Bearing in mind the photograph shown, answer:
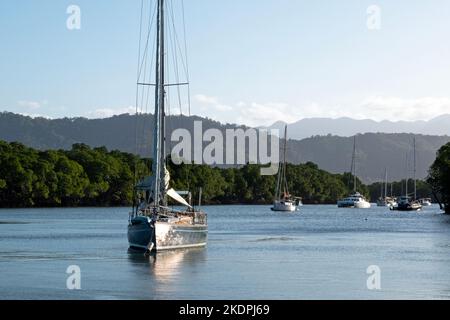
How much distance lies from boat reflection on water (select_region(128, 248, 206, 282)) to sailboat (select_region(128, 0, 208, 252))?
0.62 m

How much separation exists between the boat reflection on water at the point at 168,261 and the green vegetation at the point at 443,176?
309ft

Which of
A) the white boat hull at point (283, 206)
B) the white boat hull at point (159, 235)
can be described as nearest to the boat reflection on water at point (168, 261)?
the white boat hull at point (159, 235)

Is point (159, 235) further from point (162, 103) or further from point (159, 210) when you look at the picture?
point (162, 103)

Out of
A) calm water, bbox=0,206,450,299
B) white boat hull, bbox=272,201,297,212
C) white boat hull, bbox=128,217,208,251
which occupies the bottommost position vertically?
calm water, bbox=0,206,450,299

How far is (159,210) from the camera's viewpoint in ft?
193

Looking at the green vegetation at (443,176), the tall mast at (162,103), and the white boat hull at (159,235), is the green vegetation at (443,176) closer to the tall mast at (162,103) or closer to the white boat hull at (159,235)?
the white boat hull at (159,235)

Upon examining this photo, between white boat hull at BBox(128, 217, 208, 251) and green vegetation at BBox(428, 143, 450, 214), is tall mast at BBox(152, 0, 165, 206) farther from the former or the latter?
green vegetation at BBox(428, 143, 450, 214)

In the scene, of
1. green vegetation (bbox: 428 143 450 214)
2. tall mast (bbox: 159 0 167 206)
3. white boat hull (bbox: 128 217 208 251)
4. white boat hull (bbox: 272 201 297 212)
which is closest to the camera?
white boat hull (bbox: 128 217 208 251)

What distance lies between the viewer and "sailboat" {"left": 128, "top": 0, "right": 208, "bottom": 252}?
194ft

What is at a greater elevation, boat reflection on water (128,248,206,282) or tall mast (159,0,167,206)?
tall mast (159,0,167,206)

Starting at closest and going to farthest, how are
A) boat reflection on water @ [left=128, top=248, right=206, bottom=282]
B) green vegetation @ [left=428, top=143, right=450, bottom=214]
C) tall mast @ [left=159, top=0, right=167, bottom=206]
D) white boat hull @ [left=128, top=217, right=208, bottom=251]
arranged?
1. boat reflection on water @ [left=128, top=248, right=206, bottom=282]
2. white boat hull @ [left=128, top=217, right=208, bottom=251]
3. tall mast @ [left=159, top=0, right=167, bottom=206]
4. green vegetation @ [left=428, top=143, right=450, bottom=214]

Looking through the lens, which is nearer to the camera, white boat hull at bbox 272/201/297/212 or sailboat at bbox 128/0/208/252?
sailboat at bbox 128/0/208/252

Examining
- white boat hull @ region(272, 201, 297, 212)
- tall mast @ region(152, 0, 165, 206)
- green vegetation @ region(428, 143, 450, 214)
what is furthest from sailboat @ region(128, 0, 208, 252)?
white boat hull @ region(272, 201, 297, 212)
